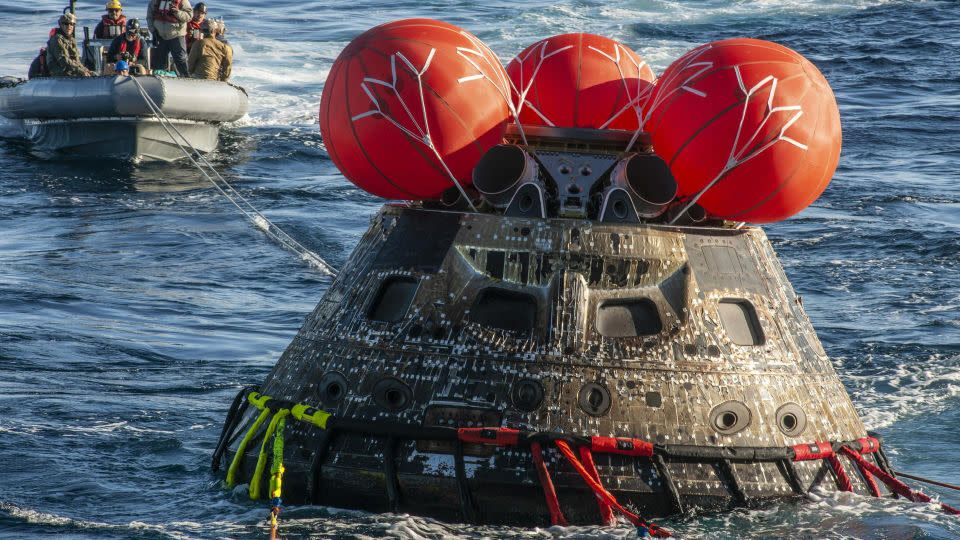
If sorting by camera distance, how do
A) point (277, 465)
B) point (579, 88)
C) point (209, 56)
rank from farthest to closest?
point (209, 56) → point (579, 88) → point (277, 465)

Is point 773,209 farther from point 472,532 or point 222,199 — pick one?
point 222,199

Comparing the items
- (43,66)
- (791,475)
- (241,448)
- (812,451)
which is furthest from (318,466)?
(43,66)

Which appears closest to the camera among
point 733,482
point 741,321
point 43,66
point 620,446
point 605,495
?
point 605,495

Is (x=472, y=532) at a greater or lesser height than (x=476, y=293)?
lesser

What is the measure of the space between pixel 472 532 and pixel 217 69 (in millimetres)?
Answer: 17979

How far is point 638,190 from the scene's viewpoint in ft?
22.2

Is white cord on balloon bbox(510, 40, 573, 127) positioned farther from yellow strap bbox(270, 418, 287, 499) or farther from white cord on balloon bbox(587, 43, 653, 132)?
yellow strap bbox(270, 418, 287, 499)

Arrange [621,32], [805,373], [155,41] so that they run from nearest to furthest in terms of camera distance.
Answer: [805,373]
[155,41]
[621,32]

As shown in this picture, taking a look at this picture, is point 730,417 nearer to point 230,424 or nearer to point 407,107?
point 407,107

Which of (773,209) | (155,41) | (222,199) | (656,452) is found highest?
(773,209)

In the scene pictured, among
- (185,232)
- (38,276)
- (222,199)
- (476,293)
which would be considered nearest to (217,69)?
(222,199)

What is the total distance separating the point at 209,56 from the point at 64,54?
234cm

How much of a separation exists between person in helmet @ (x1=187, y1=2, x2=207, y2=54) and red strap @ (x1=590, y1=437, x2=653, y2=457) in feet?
58.4

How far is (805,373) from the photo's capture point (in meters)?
6.63
